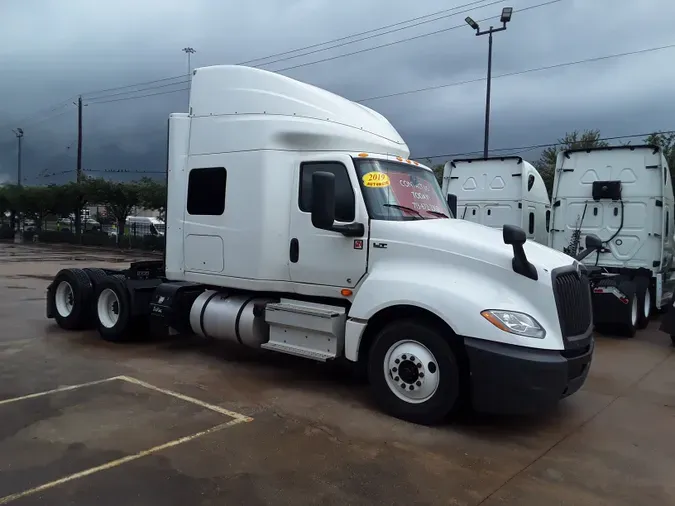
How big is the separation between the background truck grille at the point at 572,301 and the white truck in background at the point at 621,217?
5.03m

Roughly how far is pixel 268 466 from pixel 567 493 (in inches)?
85.9

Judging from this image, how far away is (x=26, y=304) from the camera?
12352 millimetres

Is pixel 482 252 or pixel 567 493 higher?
pixel 482 252

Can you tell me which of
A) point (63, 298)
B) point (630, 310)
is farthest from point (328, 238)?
point (630, 310)

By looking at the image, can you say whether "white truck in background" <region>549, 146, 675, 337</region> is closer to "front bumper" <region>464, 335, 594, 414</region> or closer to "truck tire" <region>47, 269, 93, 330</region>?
"front bumper" <region>464, 335, 594, 414</region>

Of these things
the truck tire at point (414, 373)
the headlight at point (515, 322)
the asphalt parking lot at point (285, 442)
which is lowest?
the asphalt parking lot at point (285, 442)

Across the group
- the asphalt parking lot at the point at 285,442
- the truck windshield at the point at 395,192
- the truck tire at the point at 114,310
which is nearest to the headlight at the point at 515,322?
the asphalt parking lot at the point at 285,442

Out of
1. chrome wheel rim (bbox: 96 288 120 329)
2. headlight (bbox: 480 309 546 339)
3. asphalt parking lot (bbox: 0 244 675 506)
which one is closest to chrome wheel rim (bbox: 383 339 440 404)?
asphalt parking lot (bbox: 0 244 675 506)

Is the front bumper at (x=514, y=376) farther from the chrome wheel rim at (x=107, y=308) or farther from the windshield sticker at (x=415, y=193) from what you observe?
the chrome wheel rim at (x=107, y=308)

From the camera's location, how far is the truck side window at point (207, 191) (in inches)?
287

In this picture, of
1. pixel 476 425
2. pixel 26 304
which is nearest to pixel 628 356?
pixel 476 425

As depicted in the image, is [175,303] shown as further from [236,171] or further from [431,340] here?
[431,340]

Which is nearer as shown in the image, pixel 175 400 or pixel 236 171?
pixel 175 400

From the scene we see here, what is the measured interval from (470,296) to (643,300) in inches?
287
